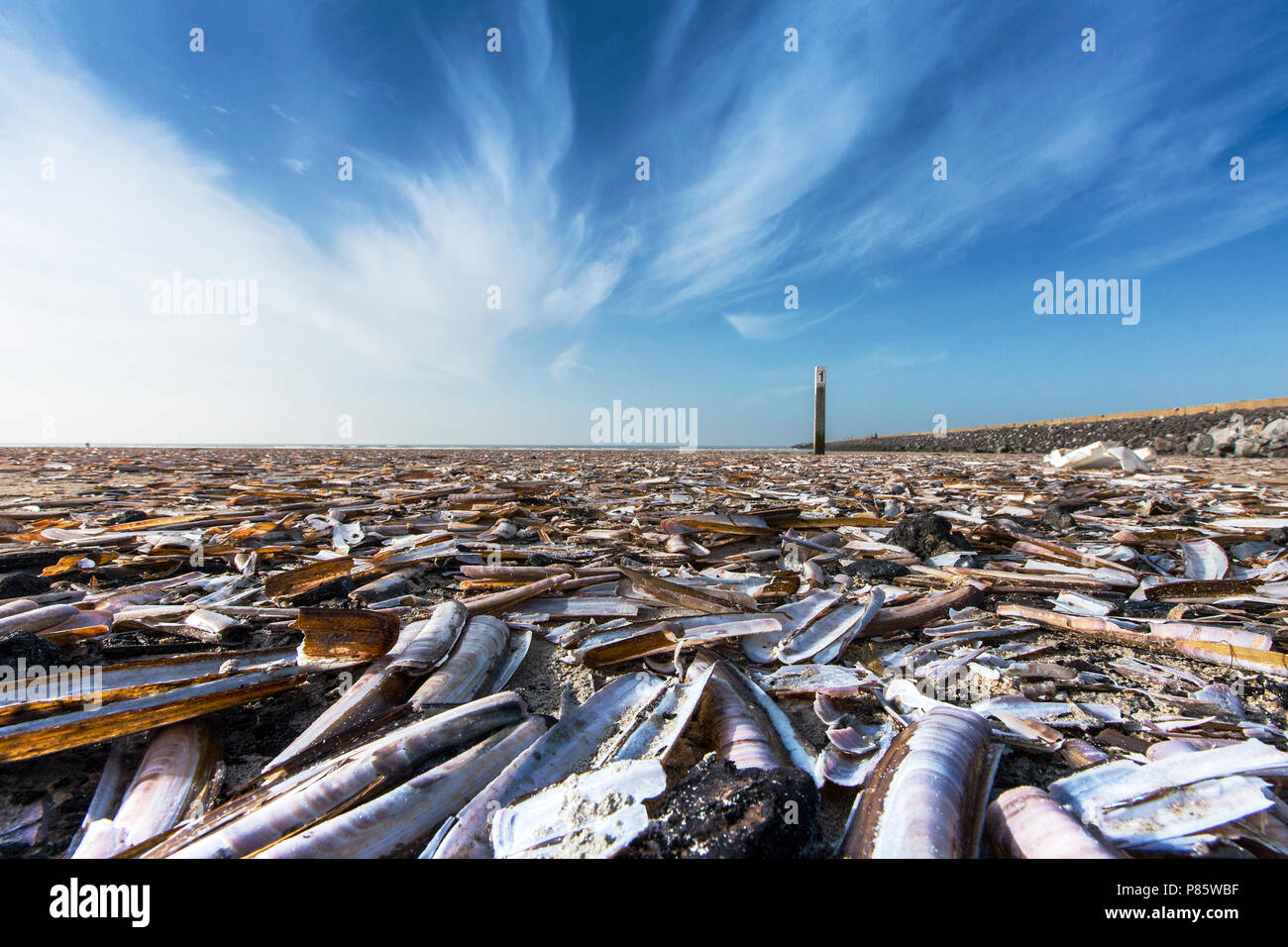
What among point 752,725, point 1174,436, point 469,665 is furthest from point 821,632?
point 1174,436

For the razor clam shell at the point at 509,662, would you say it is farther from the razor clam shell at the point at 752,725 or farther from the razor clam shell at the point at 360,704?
the razor clam shell at the point at 752,725

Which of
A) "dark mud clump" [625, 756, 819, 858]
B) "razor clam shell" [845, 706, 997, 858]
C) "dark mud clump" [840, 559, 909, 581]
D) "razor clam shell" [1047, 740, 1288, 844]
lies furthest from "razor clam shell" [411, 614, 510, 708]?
"dark mud clump" [840, 559, 909, 581]

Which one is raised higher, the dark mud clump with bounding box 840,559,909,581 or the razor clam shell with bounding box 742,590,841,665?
the dark mud clump with bounding box 840,559,909,581

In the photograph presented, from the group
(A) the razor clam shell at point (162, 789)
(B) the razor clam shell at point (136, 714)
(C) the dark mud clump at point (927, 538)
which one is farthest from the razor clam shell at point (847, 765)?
(C) the dark mud clump at point (927, 538)

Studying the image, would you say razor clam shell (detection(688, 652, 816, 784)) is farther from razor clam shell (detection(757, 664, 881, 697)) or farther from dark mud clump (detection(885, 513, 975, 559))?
dark mud clump (detection(885, 513, 975, 559))

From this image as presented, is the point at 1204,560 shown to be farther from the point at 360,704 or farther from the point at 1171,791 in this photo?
the point at 360,704
